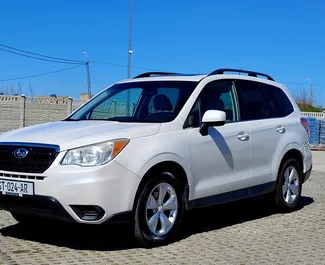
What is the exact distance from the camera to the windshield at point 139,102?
6.29m

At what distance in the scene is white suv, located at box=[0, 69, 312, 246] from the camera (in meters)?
5.22

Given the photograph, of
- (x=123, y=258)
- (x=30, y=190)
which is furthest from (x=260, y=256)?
(x=30, y=190)

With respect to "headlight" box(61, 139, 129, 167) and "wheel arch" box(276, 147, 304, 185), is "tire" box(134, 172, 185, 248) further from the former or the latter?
"wheel arch" box(276, 147, 304, 185)

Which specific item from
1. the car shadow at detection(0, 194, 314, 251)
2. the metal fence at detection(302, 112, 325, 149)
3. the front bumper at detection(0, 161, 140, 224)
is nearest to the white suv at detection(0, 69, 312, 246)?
the front bumper at detection(0, 161, 140, 224)

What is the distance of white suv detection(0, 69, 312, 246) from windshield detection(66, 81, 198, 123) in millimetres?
16

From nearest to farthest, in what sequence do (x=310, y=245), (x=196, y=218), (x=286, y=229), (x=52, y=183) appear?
(x=52, y=183) → (x=310, y=245) → (x=286, y=229) → (x=196, y=218)

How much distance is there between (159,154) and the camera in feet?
18.5

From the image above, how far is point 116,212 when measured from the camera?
5.27m

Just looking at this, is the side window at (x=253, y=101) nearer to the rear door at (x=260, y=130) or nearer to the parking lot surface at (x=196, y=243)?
the rear door at (x=260, y=130)

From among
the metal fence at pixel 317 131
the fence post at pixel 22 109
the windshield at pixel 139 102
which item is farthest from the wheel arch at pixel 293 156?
the fence post at pixel 22 109

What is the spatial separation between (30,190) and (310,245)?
3026 mm

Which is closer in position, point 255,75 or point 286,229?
point 286,229

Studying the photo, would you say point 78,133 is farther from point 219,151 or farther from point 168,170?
point 219,151

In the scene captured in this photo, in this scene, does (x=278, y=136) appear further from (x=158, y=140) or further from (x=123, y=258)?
(x=123, y=258)
